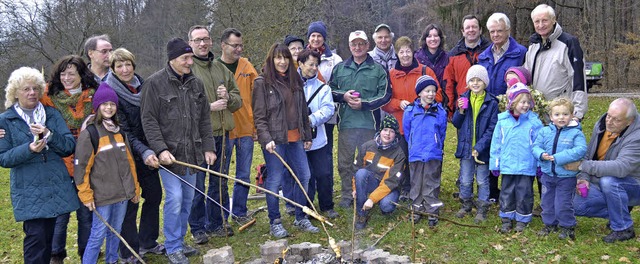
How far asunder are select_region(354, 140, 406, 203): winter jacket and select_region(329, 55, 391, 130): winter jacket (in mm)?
342

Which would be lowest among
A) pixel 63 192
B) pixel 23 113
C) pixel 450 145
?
pixel 450 145

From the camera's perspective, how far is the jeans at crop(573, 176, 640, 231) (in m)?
4.86

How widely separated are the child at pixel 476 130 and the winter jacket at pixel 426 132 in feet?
0.94

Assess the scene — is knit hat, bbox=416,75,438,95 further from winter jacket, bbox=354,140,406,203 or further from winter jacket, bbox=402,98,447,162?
winter jacket, bbox=354,140,406,203

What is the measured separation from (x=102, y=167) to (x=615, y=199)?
4.87m

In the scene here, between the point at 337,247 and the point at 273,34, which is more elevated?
the point at 273,34

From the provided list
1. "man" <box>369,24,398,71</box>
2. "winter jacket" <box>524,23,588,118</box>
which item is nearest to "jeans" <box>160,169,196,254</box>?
"man" <box>369,24,398,71</box>

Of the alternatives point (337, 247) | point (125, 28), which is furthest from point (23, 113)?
point (125, 28)

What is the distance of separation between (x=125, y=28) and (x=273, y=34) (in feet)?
38.3

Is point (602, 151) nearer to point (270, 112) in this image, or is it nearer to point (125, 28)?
point (270, 112)

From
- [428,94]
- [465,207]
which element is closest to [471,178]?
[465,207]

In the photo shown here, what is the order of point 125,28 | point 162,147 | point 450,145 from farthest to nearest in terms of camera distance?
point 125,28 < point 450,145 < point 162,147

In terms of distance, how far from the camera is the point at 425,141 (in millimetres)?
5523

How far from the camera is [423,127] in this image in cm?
553
